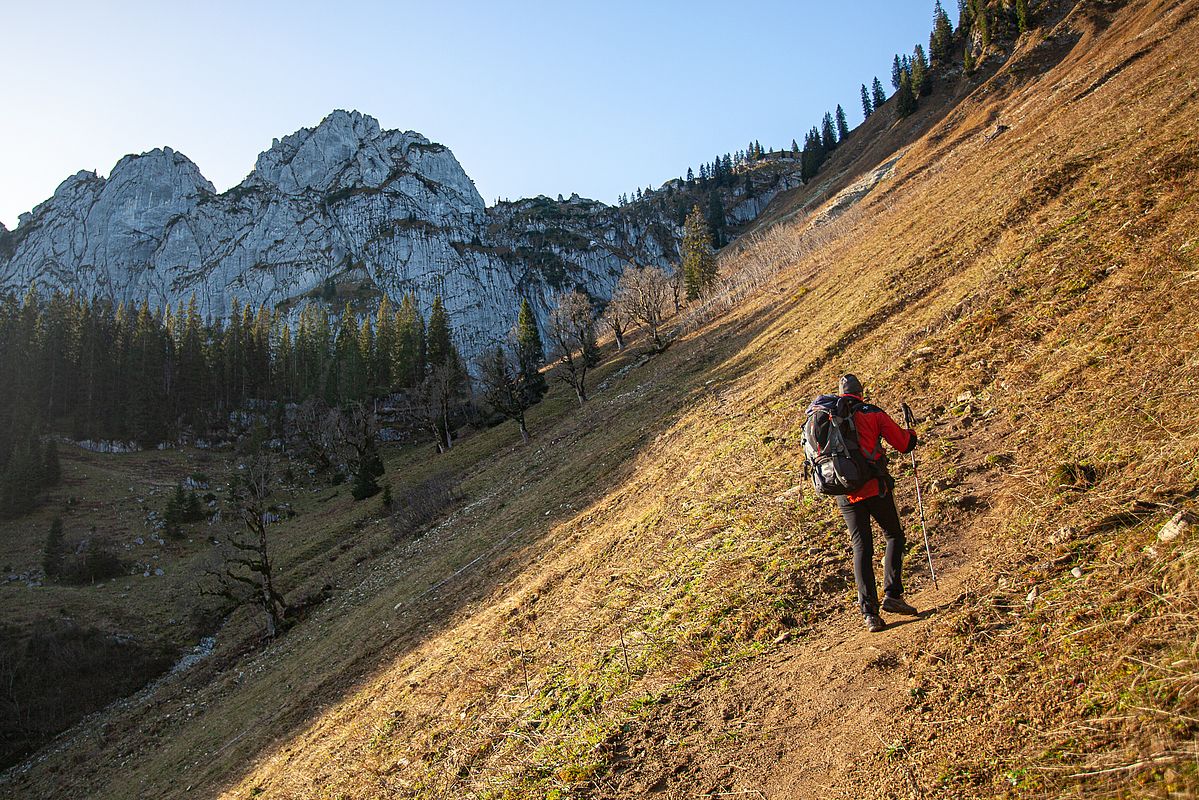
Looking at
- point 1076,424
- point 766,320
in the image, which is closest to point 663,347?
point 766,320

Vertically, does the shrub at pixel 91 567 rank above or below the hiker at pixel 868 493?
above

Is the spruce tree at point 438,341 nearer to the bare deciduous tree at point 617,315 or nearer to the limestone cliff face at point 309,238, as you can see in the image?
the bare deciduous tree at point 617,315

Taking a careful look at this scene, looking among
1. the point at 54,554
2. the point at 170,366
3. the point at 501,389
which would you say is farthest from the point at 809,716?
the point at 170,366

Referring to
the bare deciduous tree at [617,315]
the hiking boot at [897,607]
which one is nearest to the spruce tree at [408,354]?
the bare deciduous tree at [617,315]

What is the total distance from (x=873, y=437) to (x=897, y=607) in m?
1.88

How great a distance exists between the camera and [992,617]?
5.29 metres

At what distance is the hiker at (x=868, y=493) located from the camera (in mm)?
6102

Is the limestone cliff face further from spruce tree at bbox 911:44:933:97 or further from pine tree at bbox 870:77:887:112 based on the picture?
spruce tree at bbox 911:44:933:97

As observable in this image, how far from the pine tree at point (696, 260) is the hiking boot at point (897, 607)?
6252 centimetres

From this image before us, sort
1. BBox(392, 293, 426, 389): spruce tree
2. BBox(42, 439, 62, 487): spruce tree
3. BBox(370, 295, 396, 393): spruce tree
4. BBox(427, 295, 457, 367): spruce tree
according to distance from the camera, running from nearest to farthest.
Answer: BBox(42, 439, 62, 487): spruce tree → BBox(427, 295, 457, 367): spruce tree → BBox(392, 293, 426, 389): spruce tree → BBox(370, 295, 396, 393): spruce tree

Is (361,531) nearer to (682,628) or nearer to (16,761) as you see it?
(16,761)

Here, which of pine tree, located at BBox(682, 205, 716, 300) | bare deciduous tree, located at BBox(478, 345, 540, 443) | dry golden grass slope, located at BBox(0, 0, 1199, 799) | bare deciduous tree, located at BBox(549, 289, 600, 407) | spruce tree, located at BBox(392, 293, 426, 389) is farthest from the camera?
spruce tree, located at BBox(392, 293, 426, 389)

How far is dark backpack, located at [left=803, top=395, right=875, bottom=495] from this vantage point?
20.3 ft

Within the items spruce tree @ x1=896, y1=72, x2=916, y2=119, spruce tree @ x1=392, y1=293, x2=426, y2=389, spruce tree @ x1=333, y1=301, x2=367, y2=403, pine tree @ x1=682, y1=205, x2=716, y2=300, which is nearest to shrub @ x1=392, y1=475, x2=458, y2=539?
pine tree @ x1=682, y1=205, x2=716, y2=300
